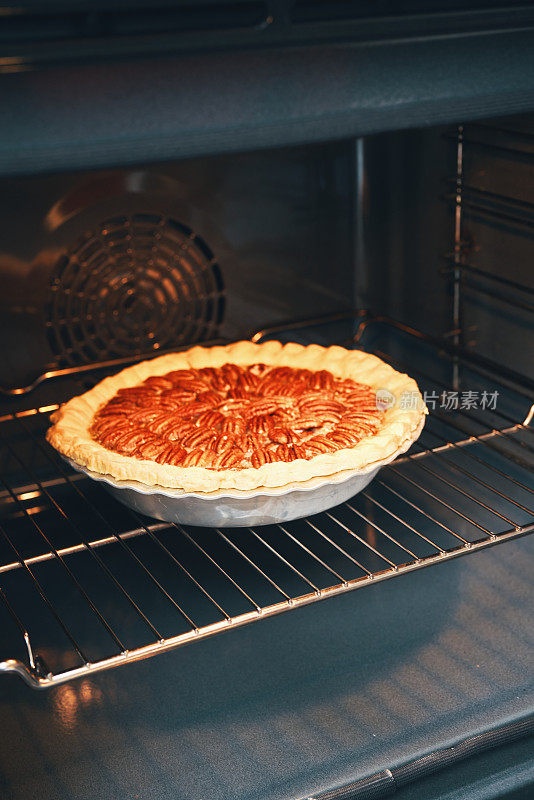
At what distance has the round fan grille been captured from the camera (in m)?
1.49

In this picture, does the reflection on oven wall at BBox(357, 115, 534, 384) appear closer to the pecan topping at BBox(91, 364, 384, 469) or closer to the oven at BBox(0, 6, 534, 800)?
the oven at BBox(0, 6, 534, 800)

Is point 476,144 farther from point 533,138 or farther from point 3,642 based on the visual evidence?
point 3,642

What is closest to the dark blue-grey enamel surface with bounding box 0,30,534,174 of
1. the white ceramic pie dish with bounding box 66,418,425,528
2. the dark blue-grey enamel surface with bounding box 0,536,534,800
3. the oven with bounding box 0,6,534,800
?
the oven with bounding box 0,6,534,800

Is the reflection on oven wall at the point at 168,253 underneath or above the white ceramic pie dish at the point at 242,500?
above

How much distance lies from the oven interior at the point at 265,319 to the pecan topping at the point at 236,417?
0.11m

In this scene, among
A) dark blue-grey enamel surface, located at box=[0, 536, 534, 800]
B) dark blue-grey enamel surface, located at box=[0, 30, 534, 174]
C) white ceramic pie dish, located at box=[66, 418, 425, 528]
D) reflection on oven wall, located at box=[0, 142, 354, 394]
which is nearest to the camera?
dark blue-grey enamel surface, located at box=[0, 30, 534, 174]

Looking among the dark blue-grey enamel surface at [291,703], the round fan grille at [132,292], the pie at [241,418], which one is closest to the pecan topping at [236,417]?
the pie at [241,418]

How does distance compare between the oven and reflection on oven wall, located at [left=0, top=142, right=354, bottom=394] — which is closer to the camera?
the oven

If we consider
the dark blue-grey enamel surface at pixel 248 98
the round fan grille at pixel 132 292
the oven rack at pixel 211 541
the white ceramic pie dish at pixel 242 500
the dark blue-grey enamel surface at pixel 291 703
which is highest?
the dark blue-grey enamel surface at pixel 248 98

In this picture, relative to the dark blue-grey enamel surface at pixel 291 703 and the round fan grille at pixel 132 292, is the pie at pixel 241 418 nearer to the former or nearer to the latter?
the round fan grille at pixel 132 292

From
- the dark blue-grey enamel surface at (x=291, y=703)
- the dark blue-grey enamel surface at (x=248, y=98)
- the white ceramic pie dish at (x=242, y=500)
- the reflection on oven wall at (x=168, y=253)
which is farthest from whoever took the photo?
the reflection on oven wall at (x=168, y=253)

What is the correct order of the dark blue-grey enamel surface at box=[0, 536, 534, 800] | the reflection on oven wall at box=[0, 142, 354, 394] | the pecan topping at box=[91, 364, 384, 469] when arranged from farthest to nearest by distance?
the reflection on oven wall at box=[0, 142, 354, 394]
the pecan topping at box=[91, 364, 384, 469]
the dark blue-grey enamel surface at box=[0, 536, 534, 800]

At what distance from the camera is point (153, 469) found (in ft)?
3.85

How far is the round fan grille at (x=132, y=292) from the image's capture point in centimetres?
149
